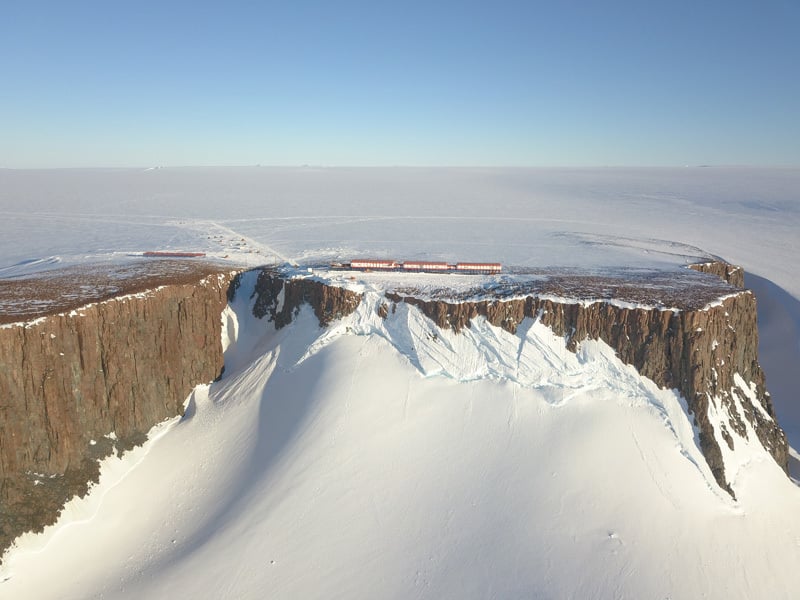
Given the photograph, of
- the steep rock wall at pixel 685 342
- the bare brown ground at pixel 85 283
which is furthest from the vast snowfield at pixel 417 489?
the bare brown ground at pixel 85 283

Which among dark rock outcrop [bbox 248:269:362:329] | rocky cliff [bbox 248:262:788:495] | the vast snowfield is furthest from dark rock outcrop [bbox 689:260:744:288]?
dark rock outcrop [bbox 248:269:362:329]

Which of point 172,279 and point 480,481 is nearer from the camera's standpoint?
point 480,481

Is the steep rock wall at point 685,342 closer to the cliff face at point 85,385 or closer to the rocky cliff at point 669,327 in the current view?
the rocky cliff at point 669,327

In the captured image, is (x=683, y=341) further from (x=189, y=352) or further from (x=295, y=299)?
(x=189, y=352)

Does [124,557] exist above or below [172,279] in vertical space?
below

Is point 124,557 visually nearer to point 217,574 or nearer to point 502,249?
point 217,574

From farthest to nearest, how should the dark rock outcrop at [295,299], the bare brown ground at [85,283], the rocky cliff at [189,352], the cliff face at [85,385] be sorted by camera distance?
the dark rock outcrop at [295,299]
the bare brown ground at [85,283]
the rocky cliff at [189,352]
the cliff face at [85,385]

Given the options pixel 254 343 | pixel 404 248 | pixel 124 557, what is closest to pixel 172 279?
pixel 254 343
